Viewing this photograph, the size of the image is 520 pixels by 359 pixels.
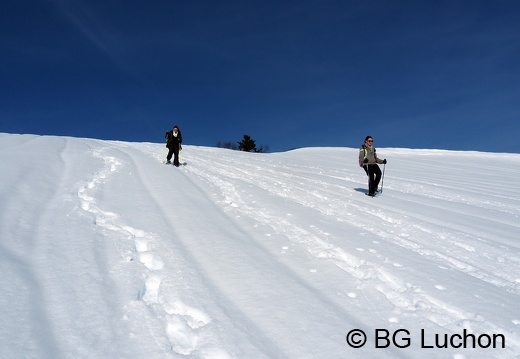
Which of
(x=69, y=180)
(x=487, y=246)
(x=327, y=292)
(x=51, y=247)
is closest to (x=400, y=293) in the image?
(x=327, y=292)

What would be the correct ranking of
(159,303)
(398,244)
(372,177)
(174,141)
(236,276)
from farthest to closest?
1. (174,141)
2. (372,177)
3. (398,244)
4. (236,276)
5. (159,303)

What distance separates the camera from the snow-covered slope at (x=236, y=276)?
2.93m

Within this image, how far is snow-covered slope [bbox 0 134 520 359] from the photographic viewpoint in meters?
2.93

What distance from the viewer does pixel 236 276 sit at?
4.05 meters

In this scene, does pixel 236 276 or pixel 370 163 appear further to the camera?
pixel 370 163

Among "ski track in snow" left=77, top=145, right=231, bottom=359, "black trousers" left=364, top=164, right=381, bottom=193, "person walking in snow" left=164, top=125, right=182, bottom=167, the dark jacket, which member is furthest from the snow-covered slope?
the dark jacket

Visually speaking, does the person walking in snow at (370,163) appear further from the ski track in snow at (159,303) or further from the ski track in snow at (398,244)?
the ski track in snow at (159,303)

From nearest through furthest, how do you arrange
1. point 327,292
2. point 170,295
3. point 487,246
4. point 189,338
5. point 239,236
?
point 189,338
point 170,295
point 327,292
point 239,236
point 487,246

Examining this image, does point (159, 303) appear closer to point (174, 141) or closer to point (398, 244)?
point (398, 244)

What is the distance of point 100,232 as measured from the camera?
4.93 meters

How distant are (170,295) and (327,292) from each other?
62.2 inches

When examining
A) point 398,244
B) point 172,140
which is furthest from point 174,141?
point 398,244

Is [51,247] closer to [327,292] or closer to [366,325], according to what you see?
[327,292]

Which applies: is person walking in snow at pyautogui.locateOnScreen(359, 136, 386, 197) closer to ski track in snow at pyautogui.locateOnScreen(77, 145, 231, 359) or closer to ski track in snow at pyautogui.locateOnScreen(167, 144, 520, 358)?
ski track in snow at pyautogui.locateOnScreen(167, 144, 520, 358)
